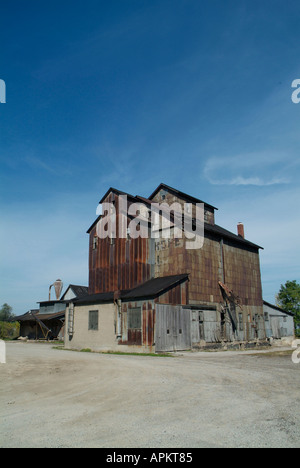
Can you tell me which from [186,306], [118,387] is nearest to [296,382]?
[118,387]

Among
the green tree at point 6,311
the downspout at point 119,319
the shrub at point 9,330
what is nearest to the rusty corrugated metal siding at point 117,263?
the downspout at point 119,319

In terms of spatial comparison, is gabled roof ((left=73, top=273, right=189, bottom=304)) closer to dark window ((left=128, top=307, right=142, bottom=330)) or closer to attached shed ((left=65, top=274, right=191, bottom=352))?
attached shed ((left=65, top=274, right=191, bottom=352))

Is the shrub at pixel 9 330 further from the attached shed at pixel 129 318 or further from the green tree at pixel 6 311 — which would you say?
the green tree at pixel 6 311

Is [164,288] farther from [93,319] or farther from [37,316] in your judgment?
[37,316]

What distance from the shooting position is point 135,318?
24859 mm

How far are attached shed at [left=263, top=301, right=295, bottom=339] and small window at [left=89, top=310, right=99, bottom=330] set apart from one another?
62.9 feet

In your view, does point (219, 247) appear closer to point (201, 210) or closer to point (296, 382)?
point (201, 210)

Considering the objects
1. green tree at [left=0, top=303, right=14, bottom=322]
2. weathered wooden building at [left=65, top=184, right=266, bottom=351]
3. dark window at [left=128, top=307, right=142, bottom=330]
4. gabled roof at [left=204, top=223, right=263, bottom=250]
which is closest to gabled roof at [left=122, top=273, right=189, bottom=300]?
weathered wooden building at [left=65, top=184, right=266, bottom=351]

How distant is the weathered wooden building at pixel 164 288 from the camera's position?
24.6 meters

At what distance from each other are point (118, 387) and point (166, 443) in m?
5.07

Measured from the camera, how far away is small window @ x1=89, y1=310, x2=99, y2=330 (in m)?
28.5

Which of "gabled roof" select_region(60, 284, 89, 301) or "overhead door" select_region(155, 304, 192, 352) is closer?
"overhead door" select_region(155, 304, 192, 352)

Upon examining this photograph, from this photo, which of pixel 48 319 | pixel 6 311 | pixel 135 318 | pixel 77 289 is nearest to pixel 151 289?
pixel 135 318

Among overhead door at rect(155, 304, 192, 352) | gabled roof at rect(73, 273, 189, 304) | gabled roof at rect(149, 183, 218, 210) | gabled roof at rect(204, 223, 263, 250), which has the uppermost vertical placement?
gabled roof at rect(149, 183, 218, 210)
